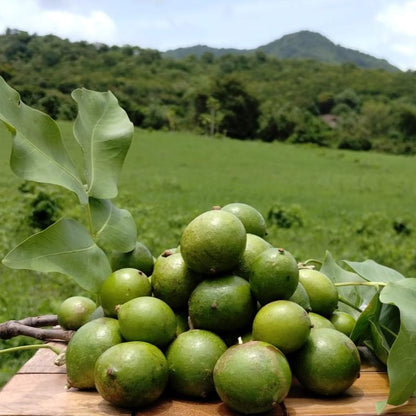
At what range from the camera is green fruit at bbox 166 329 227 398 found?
149 centimetres

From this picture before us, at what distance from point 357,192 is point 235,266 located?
51.7 feet

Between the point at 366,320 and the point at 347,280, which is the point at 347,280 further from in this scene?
the point at 366,320

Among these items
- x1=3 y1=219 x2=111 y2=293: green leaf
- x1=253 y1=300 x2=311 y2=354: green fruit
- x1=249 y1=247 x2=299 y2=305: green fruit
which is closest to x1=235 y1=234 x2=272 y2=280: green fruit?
x1=249 y1=247 x2=299 y2=305: green fruit

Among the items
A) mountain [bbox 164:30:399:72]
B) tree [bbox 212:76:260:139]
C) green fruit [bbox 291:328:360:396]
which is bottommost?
green fruit [bbox 291:328:360:396]

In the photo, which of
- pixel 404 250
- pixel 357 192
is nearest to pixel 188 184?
pixel 357 192

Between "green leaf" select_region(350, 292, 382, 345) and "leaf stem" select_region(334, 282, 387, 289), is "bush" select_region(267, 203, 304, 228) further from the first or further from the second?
"green leaf" select_region(350, 292, 382, 345)

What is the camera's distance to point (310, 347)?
157cm

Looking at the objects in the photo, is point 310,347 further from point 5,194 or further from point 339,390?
point 5,194

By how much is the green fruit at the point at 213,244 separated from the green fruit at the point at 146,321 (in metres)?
0.16

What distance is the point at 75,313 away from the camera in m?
1.97

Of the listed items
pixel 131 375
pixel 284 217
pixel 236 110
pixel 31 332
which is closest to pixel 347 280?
pixel 131 375

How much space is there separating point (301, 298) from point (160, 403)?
1.71 ft

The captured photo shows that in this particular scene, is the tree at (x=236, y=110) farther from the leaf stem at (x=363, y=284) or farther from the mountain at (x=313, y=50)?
the mountain at (x=313, y=50)

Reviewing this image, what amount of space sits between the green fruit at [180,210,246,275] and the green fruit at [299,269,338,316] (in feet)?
0.89
